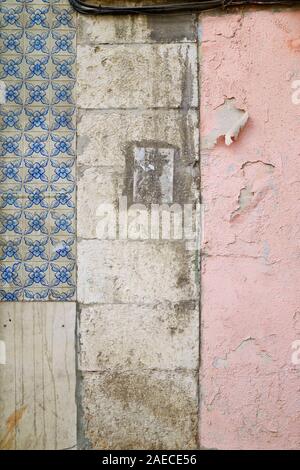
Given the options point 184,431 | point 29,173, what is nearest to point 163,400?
point 184,431

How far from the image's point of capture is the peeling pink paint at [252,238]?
2.68 meters

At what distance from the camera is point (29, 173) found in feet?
8.97

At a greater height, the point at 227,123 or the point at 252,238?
the point at 227,123

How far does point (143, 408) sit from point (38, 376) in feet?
2.12

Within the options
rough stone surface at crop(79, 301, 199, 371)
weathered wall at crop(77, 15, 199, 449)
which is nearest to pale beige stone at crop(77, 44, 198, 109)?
weathered wall at crop(77, 15, 199, 449)

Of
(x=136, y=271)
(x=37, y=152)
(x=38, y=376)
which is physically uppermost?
(x=37, y=152)

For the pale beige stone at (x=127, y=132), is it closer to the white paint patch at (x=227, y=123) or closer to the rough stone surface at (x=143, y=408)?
the white paint patch at (x=227, y=123)

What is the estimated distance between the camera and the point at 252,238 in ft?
8.87

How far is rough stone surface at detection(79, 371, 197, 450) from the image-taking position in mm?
2729

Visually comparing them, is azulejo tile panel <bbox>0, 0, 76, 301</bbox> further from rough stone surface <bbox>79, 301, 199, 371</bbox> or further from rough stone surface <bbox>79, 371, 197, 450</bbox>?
rough stone surface <bbox>79, 371, 197, 450</bbox>

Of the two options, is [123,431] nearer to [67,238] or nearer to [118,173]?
[67,238]

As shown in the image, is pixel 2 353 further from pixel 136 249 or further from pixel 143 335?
pixel 136 249

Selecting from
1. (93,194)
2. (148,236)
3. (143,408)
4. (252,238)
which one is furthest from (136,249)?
(143,408)

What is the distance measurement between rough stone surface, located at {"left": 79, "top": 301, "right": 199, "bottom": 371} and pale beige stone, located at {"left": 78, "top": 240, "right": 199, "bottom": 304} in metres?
0.06
